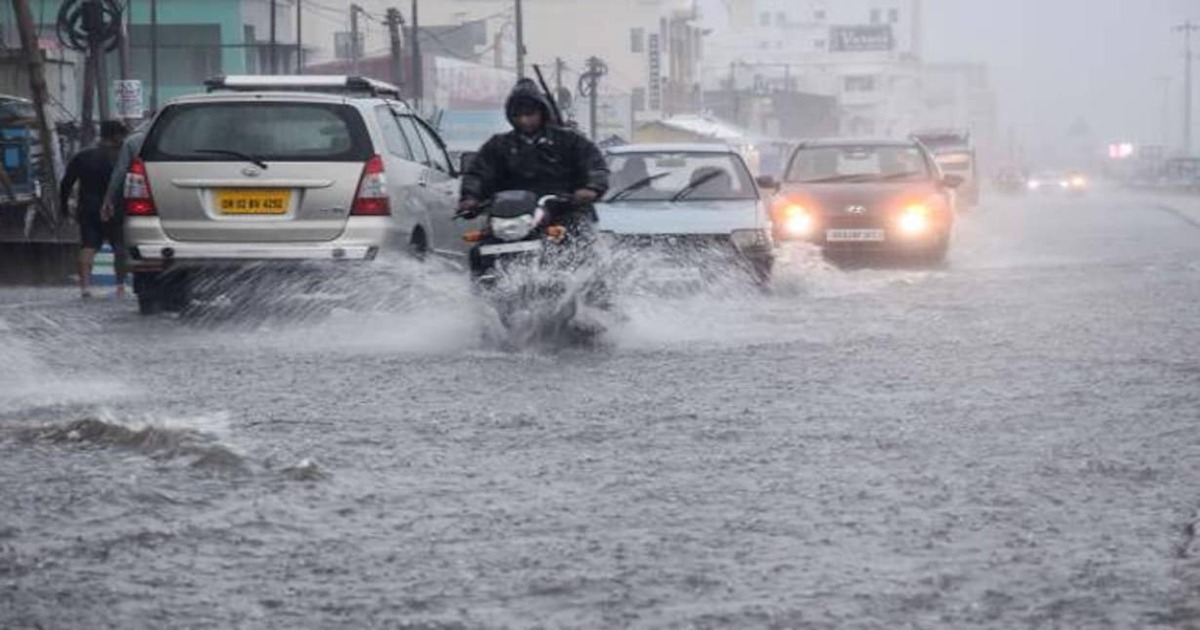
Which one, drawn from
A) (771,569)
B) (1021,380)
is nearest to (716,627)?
(771,569)

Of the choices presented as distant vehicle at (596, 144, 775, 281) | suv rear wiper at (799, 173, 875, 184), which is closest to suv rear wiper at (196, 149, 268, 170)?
distant vehicle at (596, 144, 775, 281)

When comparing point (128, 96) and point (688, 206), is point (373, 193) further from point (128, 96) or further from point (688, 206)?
point (128, 96)

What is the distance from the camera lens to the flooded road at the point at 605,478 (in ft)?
17.5

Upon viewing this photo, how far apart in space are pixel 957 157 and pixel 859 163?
117 ft

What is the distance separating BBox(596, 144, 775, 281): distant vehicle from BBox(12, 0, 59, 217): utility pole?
6.98 meters

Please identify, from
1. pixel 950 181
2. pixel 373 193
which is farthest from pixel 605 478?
pixel 950 181

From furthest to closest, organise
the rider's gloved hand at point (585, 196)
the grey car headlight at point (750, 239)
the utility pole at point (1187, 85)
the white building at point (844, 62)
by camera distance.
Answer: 1. the white building at point (844, 62)
2. the utility pole at point (1187, 85)
3. the grey car headlight at point (750, 239)
4. the rider's gloved hand at point (585, 196)

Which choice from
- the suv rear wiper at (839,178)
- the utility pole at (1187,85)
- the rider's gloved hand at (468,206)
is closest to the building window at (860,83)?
the utility pole at (1187,85)

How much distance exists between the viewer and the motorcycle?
12148mm

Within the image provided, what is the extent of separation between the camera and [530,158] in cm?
1277

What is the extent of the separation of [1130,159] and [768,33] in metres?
30.5

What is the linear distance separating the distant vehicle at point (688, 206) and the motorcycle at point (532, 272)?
3.66 metres

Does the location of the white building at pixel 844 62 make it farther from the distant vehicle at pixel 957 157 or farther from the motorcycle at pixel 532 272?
the motorcycle at pixel 532 272

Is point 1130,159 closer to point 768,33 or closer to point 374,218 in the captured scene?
point 768,33
